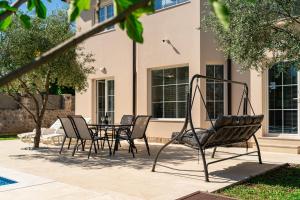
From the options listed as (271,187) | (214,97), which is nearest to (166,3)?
(214,97)

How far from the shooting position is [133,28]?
1007 mm

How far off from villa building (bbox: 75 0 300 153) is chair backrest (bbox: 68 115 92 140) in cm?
418

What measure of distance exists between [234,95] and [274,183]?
605 cm

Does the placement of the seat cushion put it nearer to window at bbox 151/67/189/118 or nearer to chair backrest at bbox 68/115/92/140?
chair backrest at bbox 68/115/92/140

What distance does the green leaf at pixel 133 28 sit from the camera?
1.00 m

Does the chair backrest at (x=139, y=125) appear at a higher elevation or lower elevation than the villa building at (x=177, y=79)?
lower

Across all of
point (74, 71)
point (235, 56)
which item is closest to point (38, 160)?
point (74, 71)

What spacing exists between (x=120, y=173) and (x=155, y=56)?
23.7 ft

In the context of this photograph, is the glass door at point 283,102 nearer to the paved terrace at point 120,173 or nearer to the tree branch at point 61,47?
the paved terrace at point 120,173

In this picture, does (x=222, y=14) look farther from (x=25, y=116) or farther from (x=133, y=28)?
(x=25, y=116)

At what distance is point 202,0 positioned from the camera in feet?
40.3

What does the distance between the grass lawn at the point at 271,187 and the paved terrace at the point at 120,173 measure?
0.78ft

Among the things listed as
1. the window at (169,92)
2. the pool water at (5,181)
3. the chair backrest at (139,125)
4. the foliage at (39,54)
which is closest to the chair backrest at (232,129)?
the chair backrest at (139,125)

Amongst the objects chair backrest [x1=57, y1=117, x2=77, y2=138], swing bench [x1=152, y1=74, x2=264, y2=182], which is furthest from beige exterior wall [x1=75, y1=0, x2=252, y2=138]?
swing bench [x1=152, y1=74, x2=264, y2=182]
